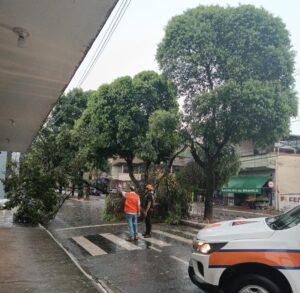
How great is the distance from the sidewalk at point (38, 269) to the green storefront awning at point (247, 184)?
26003 mm

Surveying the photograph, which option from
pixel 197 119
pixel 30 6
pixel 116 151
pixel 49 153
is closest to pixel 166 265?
pixel 30 6

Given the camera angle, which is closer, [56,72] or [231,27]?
[56,72]

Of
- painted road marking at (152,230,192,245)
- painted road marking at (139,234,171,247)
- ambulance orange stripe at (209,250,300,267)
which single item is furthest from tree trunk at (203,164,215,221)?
ambulance orange stripe at (209,250,300,267)

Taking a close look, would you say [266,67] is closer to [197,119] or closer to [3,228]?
[197,119]

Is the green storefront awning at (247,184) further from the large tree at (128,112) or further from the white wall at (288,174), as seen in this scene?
the large tree at (128,112)

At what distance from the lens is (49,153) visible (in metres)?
18.8

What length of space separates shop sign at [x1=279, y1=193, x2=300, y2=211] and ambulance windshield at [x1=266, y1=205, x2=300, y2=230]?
991 inches

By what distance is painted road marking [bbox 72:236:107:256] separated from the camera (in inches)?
439

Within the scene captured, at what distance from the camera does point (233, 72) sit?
17031mm

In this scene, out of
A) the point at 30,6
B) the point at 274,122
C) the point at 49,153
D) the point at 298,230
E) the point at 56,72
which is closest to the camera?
the point at 30,6

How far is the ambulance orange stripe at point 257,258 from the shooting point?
4.91 meters

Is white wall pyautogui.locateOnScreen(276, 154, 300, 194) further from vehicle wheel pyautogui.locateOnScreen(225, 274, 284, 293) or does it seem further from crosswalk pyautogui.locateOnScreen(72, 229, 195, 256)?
vehicle wheel pyautogui.locateOnScreen(225, 274, 284, 293)

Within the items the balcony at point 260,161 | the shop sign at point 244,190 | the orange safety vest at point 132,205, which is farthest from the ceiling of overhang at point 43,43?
the shop sign at point 244,190

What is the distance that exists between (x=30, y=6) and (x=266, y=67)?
47.4 ft
